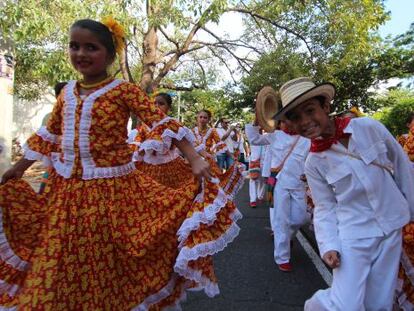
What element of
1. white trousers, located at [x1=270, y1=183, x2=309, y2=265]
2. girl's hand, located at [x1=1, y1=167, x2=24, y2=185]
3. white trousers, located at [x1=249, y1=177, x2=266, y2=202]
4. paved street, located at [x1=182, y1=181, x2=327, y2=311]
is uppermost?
girl's hand, located at [x1=1, y1=167, x2=24, y2=185]

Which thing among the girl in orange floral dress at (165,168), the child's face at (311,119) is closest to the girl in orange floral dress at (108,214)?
the child's face at (311,119)

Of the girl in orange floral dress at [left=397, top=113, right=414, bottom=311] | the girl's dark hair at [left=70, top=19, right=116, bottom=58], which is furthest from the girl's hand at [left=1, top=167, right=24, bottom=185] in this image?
the girl in orange floral dress at [left=397, top=113, right=414, bottom=311]

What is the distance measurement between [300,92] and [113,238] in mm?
1388

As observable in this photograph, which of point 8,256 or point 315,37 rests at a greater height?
point 315,37

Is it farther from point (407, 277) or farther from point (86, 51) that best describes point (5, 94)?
point (407, 277)

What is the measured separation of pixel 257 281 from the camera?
4.82 m

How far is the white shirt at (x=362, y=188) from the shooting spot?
264 centimetres

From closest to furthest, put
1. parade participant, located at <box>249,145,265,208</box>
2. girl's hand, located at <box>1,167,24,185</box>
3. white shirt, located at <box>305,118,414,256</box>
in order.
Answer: white shirt, located at <box>305,118,414,256</box>, girl's hand, located at <box>1,167,24,185</box>, parade participant, located at <box>249,145,265,208</box>

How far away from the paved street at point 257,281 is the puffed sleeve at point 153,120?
1884 millimetres

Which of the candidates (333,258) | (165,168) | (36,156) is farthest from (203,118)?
(333,258)

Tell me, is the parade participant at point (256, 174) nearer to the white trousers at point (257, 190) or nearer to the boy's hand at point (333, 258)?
the white trousers at point (257, 190)

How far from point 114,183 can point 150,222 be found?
0.32 meters

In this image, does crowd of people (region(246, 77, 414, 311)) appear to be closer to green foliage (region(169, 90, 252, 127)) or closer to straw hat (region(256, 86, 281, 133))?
straw hat (region(256, 86, 281, 133))

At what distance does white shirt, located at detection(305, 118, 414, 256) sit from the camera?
2641 millimetres
